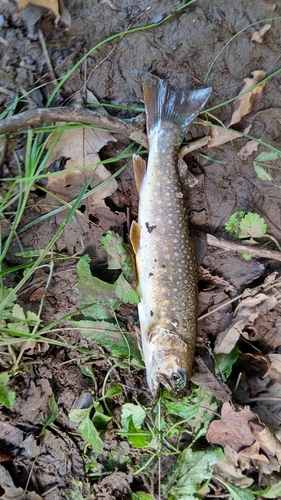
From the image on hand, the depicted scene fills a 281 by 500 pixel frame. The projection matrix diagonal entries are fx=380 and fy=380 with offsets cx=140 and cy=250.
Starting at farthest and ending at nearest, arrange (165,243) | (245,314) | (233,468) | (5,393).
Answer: (233,468) < (245,314) < (5,393) < (165,243)

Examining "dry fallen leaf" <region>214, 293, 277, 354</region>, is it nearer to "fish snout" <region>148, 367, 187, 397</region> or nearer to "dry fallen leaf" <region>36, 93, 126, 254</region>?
"fish snout" <region>148, 367, 187, 397</region>

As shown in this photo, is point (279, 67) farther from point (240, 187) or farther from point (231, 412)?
point (231, 412)

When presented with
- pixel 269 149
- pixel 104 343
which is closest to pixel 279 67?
pixel 269 149

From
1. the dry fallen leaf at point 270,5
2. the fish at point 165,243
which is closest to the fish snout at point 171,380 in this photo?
the fish at point 165,243

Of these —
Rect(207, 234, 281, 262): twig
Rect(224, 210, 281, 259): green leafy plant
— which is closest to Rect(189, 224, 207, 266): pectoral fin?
Rect(207, 234, 281, 262): twig

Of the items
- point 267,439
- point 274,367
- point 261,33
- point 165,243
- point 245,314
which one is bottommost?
point 267,439

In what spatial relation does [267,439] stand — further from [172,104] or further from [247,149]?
[172,104]

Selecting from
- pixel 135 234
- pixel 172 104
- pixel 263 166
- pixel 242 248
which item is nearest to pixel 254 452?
pixel 242 248
